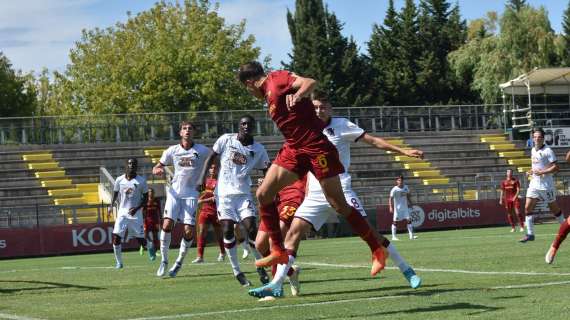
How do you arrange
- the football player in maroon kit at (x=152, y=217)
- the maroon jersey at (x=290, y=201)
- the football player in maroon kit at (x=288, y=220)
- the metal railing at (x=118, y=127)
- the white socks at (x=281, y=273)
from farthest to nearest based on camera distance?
1. the metal railing at (x=118, y=127)
2. the football player in maroon kit at (x=152, y=217)
3. the maroon jersey at (x=290, y=201)
4. the football player in maroon kit at (x=288, y=220)
5. the white socks at (x=281, y=273)

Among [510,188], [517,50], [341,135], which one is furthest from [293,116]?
[517,50]

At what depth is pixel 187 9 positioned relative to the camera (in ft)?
271

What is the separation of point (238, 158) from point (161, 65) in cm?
6301

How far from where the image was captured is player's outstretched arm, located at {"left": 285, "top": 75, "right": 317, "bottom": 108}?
10.1m

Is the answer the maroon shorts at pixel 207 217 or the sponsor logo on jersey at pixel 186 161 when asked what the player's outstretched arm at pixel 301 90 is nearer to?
the sponsor logo on jersey at pixel 186 161

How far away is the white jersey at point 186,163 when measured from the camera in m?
17.4

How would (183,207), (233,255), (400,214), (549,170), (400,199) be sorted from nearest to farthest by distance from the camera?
(233,255), (183,207), (549,170), (400,214), (400,199)

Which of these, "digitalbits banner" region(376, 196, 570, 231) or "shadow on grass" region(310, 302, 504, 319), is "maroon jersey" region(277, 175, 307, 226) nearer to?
"shadow on grass" region(310, 302, 504, 319)

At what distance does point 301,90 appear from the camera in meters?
10.1

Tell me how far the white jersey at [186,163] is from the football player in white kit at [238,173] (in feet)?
4.72

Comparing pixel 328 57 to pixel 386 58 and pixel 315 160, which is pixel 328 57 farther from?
pixel 315 160

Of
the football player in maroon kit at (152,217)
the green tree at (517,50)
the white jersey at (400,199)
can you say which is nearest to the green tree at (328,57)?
the green tree at (517,50)

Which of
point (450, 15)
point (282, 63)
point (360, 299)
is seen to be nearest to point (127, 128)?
point (360, 299)

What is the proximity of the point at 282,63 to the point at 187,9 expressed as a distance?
14167mm
